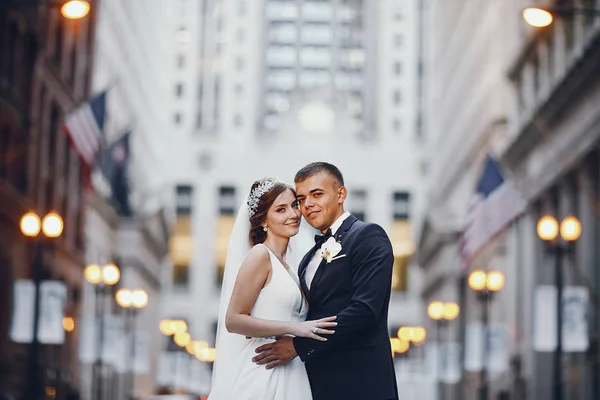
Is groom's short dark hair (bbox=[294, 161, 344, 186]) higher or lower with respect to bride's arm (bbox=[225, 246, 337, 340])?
higher

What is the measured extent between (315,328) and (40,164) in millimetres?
41908

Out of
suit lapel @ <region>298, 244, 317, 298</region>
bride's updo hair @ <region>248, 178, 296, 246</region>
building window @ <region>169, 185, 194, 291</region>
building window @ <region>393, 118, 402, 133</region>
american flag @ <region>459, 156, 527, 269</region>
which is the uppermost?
building window @ <region>393, 118, 402, 133</region>

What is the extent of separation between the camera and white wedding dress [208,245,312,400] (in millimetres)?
9039

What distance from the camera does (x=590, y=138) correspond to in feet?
140

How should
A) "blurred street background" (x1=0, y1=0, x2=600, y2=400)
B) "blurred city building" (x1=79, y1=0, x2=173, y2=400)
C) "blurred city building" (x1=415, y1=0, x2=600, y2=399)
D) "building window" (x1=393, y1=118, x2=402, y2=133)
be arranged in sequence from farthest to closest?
1. "building window" (x1=393, y1=118, x2=402, y2=133)
2. "blurred city building" (x1=79, y1=0, x2=173, y2=400)
3. "blurred city building" (x1=415, y1=0, x2=600, y2=399)
4. "blurred street background" (x1=0, y1=0, x2=600, y2=400)

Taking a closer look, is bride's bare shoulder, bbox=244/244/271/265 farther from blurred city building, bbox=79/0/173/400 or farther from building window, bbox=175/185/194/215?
building window, bbox=175/185/194/215

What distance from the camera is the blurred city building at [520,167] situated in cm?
4403

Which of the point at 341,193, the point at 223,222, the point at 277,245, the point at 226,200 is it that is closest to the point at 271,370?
the point at 277,245

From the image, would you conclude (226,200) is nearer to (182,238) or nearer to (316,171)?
(182,238)

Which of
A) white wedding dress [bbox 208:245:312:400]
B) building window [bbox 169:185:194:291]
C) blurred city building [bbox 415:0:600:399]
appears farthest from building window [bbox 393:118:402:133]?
white wedding dress [bbox 208:245:312:400]

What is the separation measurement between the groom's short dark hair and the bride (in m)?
0.23

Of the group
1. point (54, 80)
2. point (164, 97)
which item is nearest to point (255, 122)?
point (164, 97)

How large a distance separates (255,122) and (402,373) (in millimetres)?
47705

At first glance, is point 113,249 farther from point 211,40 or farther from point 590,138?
point 211,40
